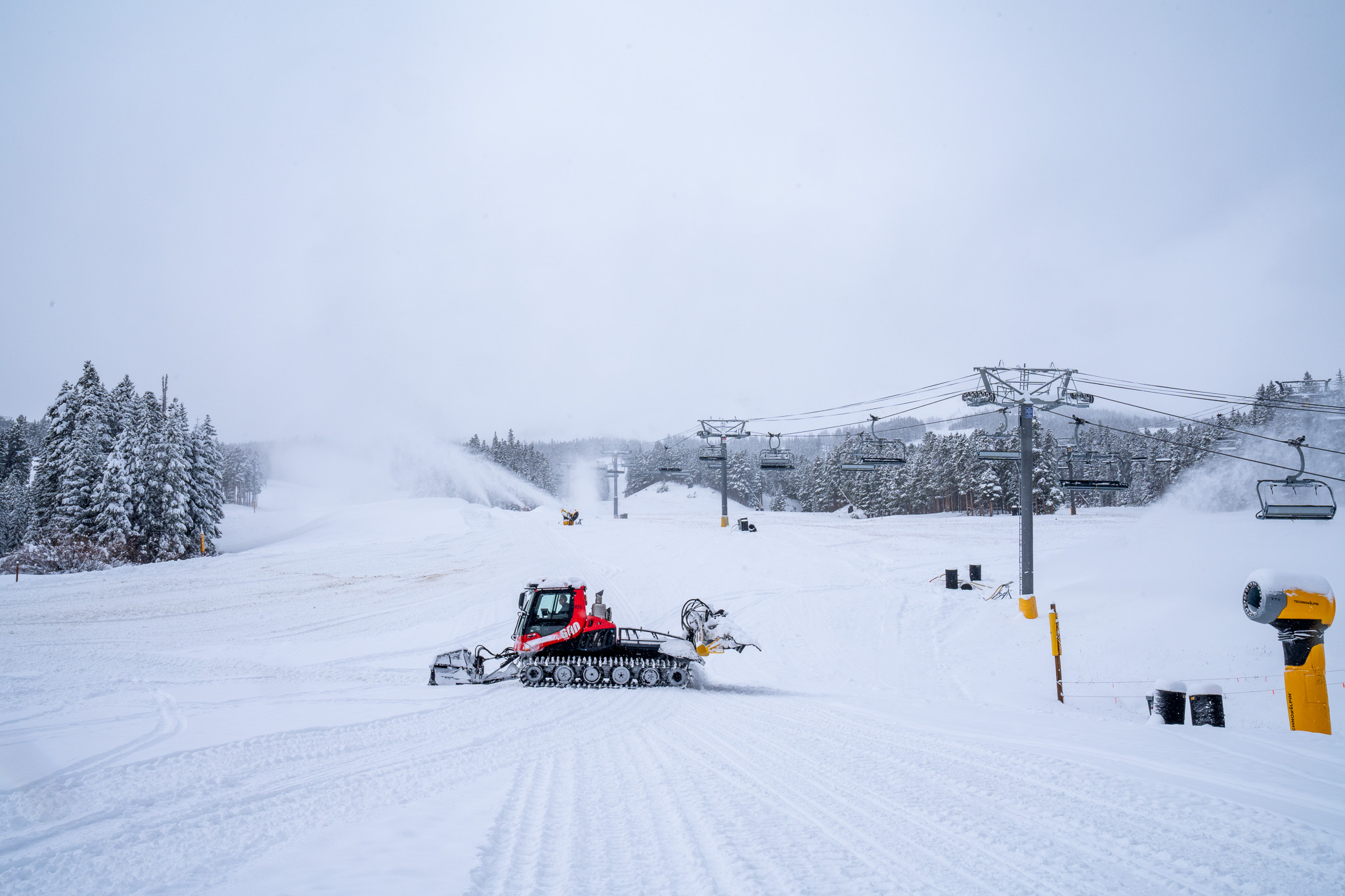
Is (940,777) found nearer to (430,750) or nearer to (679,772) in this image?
(679,772)

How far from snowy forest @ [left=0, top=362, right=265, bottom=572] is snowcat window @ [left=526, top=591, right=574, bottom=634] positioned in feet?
116

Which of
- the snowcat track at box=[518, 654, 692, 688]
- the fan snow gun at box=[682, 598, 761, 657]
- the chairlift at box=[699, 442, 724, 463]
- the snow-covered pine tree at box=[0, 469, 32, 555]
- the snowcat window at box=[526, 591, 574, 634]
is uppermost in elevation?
the chairlift at box=[699, 442, 724, 463]

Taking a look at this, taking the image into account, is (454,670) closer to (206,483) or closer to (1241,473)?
(206,483)

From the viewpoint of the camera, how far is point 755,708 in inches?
406

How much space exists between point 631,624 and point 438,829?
1521cm

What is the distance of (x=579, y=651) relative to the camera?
12891mm

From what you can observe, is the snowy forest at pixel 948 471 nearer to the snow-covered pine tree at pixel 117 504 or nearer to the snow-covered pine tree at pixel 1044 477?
the snow-covered pine tree at pixel 1044 477

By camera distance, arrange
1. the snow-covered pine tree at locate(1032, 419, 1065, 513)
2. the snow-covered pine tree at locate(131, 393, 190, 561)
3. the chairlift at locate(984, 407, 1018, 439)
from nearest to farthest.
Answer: the chairlift at locate(984, 407, 1018, 439) → the snow-covered pine tree at locate(131, 393, 190, 561) → the snow-covered pine tree at locate(1032, 419, 1065, 513)

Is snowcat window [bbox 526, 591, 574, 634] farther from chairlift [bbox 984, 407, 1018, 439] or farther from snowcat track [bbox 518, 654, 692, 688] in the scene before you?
chairlift [bbox 984, 407, 1018, 439]

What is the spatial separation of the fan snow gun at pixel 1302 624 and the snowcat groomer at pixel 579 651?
8.37m

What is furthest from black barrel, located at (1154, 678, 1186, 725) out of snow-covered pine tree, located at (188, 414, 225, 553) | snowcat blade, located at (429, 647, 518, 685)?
snow-covered pine tree, located at (188, 414, 225, 553)

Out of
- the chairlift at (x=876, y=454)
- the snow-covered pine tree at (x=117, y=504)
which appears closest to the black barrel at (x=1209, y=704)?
the chairlift at (x=876, y=454)

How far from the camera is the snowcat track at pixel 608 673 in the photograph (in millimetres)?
12555

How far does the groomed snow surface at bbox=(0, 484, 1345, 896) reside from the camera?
448 centimetres
